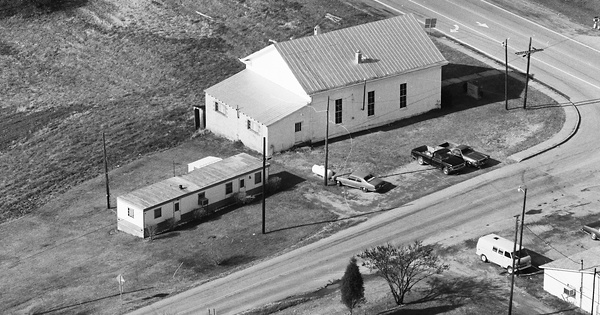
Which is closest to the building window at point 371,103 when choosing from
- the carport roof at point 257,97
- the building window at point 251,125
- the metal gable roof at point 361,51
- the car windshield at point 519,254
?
the metal gable roof at point 361,51

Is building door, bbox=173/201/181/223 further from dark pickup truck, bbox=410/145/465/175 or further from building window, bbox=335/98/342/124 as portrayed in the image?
dark pickup truck, bbox=410/145/465/175

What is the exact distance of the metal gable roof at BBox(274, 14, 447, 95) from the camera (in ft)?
331

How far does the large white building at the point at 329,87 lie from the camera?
3925 inches

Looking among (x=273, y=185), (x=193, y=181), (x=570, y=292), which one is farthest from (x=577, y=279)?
(x=193, y=181)

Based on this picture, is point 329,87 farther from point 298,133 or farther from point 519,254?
point 519,254

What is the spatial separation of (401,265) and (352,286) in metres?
3.90

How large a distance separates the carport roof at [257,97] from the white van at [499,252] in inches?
899

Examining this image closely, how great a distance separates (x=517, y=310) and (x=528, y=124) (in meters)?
28.1

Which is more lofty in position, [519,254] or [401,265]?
[401,265]

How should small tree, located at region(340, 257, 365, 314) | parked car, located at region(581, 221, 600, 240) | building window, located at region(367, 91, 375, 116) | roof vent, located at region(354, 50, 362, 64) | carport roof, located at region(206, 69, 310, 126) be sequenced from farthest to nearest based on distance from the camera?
building window, located at region(367, 91, 375, 116), roof vent, located at region(354, 50, 362, 64), carport roof, located at region(206, 69, 310, 126), parked car, located at region(581, 221, 600, 240), small tree, located at region(340, 257, 365, 314)

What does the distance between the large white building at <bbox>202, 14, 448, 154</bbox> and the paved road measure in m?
12.7

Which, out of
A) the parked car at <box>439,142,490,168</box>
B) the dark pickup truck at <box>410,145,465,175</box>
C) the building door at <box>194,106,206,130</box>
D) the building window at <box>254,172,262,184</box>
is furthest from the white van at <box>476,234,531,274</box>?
the building door at <box>194,106,206,130</box>

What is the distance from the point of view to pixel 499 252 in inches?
3196

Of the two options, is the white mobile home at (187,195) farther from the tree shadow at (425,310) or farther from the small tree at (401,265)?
the tree shadow at (425,310)
